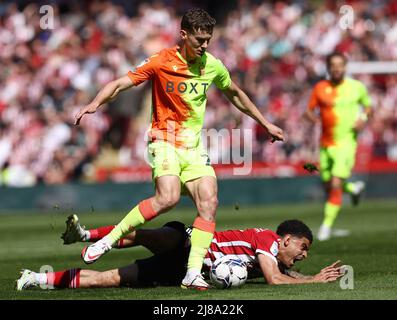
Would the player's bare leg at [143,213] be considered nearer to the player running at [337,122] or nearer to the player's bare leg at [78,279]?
the player's bare leg at [78,279]

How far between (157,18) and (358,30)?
213 inches

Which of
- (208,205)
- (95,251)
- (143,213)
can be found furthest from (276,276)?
(95,251)

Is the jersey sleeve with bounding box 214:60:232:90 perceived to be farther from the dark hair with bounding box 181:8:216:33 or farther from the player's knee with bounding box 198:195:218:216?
the player's knee with bounding box 198:195:218:216

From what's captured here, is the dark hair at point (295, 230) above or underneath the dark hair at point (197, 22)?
underneath

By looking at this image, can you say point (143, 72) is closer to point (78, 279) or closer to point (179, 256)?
point (179, 256)

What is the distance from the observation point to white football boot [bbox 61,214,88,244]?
9.79m

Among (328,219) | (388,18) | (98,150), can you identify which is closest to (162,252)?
(328,219)

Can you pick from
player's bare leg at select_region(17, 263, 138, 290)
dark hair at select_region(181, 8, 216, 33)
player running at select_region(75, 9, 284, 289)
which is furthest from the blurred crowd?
player's bare leg at select_region(17, 263, 138, 290)

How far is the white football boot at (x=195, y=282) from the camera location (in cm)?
976

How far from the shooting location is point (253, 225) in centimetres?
1897

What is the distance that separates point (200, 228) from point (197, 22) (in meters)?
1.99

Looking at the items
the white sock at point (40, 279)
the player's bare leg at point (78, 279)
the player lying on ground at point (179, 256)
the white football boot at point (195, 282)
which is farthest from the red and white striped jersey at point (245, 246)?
the white sock at point (40, 279)

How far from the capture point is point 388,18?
28.3 metres

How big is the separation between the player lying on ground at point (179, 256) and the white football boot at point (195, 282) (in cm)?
34
